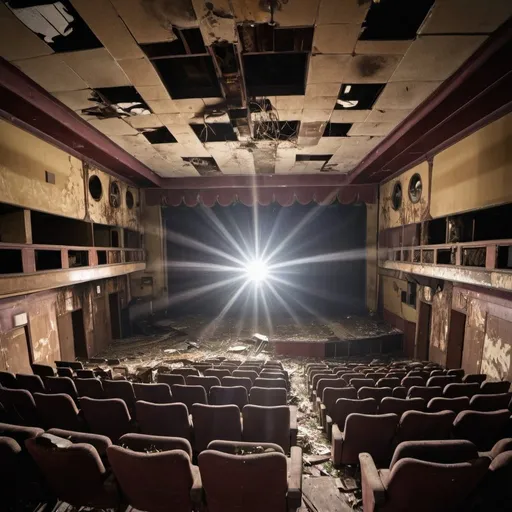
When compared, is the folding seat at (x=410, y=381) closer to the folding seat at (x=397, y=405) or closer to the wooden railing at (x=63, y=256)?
the folding seat at (x=397, y=405)

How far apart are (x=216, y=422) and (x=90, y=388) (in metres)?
1.84

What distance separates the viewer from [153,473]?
1878 mm

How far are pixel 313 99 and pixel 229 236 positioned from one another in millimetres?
8479

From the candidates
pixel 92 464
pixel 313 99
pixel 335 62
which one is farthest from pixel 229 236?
pixel 92 464

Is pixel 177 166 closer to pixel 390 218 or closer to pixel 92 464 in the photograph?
pixel 390 218

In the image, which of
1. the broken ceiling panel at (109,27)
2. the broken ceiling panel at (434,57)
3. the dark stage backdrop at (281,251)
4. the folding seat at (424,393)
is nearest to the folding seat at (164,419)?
the folding seat at (424,393)

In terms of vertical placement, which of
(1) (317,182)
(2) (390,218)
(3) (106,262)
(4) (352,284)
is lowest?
(4) (352,284)

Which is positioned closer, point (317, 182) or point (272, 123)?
point (272, 123)

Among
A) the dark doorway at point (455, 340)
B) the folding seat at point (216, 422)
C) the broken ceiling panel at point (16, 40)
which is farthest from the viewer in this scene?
the dark doorway at point (455, 340)

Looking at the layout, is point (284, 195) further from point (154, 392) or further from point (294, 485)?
point (294, 485)

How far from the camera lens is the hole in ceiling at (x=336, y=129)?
6240 millimetres

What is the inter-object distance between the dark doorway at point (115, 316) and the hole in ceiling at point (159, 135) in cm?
539

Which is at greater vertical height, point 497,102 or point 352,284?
point 497,102

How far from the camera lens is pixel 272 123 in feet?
20.0
